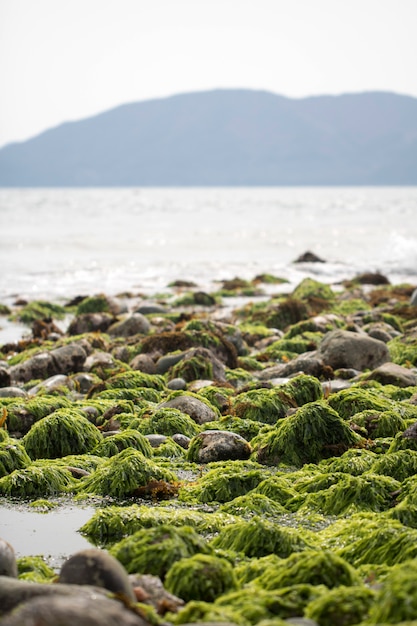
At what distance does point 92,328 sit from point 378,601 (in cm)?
1100

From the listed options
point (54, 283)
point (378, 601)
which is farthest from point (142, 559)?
point (54, 283)

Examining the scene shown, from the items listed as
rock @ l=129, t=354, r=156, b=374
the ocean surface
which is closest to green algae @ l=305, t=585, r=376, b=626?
rock @ l=129, t=354, r=156, b=374

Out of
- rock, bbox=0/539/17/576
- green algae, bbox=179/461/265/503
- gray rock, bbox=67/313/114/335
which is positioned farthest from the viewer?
gray rock, bbox=67/313/114/335

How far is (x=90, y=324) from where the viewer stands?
13.9 m

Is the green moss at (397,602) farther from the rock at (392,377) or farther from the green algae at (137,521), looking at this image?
the rock at (392,377)

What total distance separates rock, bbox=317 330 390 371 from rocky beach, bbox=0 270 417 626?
0.06 feet

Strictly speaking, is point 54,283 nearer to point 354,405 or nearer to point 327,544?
point 354,405

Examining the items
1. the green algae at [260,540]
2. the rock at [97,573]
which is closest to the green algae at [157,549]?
the green algae at [260,540]

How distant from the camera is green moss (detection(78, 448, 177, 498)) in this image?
5410 millimetres

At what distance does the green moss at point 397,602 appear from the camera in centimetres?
301

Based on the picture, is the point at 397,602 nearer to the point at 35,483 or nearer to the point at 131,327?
the point at 35,483

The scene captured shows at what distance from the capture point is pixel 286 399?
7629 millimetres

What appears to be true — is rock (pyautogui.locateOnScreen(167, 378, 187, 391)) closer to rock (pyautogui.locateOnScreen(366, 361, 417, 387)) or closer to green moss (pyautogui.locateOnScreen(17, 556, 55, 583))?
rock (pyautogui.locateOnScreen(366, 361, 417, 387))

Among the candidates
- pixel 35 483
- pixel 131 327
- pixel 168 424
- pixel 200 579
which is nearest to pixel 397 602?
pixel 200 579
